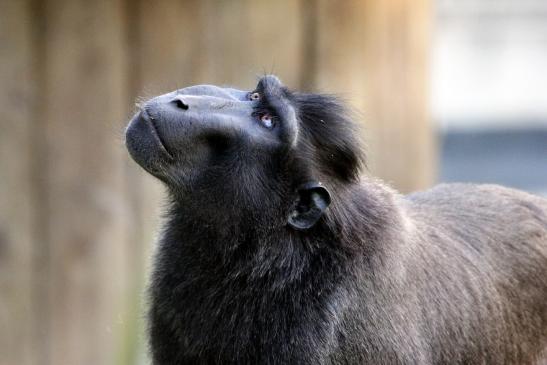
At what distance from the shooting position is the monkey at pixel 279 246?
488 centimetres

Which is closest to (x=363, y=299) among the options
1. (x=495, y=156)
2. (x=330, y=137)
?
(x=330, y=137)

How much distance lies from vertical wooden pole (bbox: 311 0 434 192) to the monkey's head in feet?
5.47

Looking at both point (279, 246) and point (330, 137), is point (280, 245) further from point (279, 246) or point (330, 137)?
point (330, 137)

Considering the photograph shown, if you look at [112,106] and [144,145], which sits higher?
[112,106]

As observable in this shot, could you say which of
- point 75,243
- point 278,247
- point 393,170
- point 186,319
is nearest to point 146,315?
point 186,319

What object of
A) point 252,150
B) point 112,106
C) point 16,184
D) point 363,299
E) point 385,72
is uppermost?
point 385,72

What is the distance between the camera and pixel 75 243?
6.82 meters

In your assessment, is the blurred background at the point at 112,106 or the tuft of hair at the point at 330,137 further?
the blurred background at the point at 112,106

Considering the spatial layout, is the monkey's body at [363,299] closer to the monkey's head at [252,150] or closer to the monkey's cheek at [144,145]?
the monkey's head at [252,150]

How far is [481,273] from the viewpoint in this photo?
539 cm

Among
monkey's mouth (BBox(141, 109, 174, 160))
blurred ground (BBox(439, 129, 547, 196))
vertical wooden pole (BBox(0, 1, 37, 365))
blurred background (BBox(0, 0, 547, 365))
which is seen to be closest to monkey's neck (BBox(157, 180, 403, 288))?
monkey's mouth (BBox(141, 109, 174, 160))

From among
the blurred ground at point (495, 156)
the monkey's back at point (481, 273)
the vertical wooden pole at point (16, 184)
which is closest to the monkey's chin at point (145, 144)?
the monkey's back at point (481, 273)

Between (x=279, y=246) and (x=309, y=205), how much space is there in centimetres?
19

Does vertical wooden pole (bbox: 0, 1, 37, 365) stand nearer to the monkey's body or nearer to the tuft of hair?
the monkey's body
